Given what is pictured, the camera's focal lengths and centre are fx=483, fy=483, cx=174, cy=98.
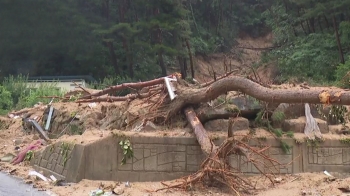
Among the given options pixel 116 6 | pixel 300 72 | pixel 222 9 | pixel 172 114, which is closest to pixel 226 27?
pixel 222 9

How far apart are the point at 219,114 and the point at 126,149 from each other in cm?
211

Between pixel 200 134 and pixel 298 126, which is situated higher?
pixel 298 126

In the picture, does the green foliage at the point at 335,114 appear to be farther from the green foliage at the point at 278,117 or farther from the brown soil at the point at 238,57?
the brown soil at the point at 238,57

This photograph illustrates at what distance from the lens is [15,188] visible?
8523 millimetres

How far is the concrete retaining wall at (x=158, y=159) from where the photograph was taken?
8.81m

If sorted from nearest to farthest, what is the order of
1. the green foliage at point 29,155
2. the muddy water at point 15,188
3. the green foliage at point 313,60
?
the muddy water at point 15,188
the green foliage at point 29,155
the green foliage at point 313,60

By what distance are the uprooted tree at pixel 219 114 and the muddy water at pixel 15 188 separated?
2361 mm

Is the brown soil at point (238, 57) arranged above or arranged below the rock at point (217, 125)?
above

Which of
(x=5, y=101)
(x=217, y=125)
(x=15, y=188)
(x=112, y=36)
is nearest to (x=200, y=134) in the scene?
(x=217, y=125)

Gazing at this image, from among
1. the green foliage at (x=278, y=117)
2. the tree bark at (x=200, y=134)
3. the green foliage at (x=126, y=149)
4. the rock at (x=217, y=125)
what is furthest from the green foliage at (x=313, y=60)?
A: the green foliage at (x=126, y=149)

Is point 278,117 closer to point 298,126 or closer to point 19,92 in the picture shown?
point 298,126

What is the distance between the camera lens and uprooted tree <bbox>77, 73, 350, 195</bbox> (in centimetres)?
789

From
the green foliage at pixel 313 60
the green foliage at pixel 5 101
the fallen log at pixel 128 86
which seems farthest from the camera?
the green foliage at pixel 5 101

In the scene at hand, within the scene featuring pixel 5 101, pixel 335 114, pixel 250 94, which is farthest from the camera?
pixel 5 101
